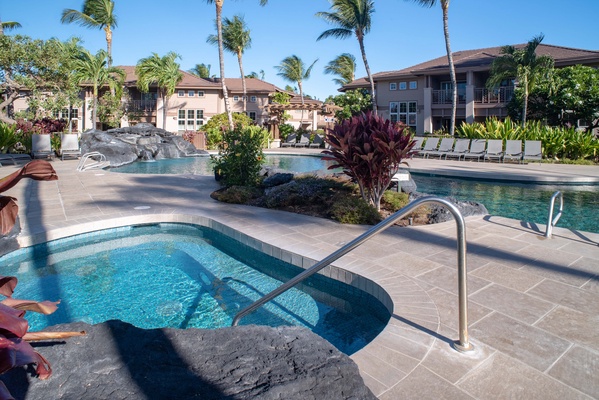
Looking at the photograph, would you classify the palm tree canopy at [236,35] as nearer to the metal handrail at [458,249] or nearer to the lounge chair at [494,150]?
the lounge chair at [494,150]

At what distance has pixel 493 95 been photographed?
89.6 ft

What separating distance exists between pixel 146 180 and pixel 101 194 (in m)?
2.76

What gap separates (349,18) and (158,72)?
16029 millimetres

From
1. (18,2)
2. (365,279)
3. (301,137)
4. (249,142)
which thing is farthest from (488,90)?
(18,2)

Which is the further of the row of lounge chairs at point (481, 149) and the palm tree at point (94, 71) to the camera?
the palm tree at point (94, 71)

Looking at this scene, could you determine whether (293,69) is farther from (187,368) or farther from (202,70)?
(187,368)

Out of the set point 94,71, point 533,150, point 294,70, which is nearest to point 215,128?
point 94,71

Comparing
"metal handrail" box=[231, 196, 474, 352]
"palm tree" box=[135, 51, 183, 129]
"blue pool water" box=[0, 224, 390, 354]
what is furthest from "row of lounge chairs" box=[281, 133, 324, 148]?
"metal handrail" box=[231, 196, 474, 352]

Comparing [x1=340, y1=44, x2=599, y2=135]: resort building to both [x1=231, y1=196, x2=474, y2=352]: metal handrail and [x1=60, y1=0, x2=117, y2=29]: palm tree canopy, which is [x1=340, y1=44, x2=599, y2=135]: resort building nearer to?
[x1=60, y1=0, x2=117, y2=29]: palm tree canopy

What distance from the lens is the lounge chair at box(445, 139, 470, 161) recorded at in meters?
20.0

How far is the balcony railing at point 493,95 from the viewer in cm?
2656

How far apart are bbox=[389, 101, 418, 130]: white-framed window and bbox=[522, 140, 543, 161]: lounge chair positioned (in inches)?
534

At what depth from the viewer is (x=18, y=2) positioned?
2277cm

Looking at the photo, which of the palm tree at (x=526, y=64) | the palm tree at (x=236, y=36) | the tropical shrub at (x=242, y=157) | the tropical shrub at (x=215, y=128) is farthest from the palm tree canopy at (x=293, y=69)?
the tropical shrub at (x=242, y=157)
